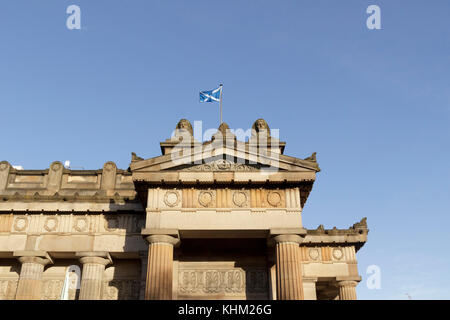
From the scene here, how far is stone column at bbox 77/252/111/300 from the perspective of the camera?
28.6 metres

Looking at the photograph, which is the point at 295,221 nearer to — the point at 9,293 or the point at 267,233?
the point at 267,233

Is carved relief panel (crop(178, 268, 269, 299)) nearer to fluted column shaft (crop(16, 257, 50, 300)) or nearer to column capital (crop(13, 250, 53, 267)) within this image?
column capital (crop(13, 250, 53, 267))

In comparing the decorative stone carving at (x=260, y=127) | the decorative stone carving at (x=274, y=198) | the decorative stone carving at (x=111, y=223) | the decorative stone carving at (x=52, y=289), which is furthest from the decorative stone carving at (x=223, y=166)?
the decorative stone carving at (x=52, y=289)

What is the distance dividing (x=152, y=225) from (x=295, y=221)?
804cm

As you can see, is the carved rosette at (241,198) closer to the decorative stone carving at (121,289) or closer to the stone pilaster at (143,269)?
the stone pilaster at (143,269)

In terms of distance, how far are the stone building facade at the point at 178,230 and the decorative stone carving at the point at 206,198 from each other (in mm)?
59

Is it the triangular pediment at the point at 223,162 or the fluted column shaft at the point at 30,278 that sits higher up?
the triangular pediment at the point at 223,162

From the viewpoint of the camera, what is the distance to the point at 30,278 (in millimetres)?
28938

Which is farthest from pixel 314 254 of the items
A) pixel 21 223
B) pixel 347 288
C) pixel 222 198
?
pixel 21 223

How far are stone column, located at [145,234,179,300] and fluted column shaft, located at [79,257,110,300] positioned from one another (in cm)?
631

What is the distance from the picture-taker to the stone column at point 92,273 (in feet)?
93.9

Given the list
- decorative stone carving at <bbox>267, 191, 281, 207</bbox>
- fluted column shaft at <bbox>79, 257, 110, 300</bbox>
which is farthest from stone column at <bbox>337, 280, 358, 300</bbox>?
fluted column shaft at <bbox>79, 257, 110, 300</bbox>

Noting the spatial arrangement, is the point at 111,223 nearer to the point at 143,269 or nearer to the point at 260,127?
the point at 143,269
